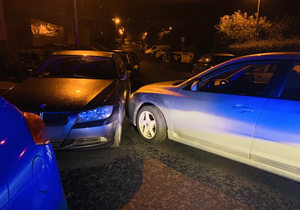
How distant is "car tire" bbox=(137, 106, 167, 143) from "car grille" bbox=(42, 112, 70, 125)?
4.76 feet

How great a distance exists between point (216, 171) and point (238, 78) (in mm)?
1743

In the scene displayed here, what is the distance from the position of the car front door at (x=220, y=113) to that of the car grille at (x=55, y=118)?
1.63m

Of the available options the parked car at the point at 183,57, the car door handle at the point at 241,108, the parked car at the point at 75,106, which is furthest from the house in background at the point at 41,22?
the car door handle at the point at 241,108

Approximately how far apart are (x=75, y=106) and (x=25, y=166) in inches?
83.8

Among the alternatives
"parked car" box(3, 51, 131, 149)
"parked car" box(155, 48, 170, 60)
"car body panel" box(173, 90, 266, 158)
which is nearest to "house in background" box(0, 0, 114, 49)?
"parked car" box(155, 48, 170, 60)

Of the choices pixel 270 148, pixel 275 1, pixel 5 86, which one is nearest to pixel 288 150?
pixel 270 148

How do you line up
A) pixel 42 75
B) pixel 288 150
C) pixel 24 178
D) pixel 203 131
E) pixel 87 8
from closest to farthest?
pixel 24 178 < pixel 288 150 < pixel 203 131 < pixel 42 75 < pixel 87 8

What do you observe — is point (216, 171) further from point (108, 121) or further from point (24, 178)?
point (24, 178)

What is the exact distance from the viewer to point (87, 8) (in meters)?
38.8

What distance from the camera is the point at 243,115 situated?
305 cm

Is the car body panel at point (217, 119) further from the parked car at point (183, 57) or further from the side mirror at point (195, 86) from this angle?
the parked car at point (183, 57)

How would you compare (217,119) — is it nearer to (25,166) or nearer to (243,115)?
(243,115)

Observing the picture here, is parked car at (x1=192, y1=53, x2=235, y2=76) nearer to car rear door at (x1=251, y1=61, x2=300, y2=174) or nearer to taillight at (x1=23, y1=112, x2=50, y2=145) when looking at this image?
car rear door at (x1=251, y1=61, x2=300, y2=174)

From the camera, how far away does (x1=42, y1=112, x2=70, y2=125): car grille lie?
11.2 feet
